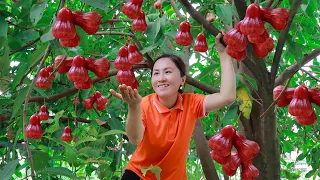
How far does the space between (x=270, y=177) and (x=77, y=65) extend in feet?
2.52

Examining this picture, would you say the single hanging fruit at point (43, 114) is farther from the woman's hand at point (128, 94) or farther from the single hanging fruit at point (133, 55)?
the woman's hand at point (128, 94)

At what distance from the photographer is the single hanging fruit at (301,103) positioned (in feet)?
3.87

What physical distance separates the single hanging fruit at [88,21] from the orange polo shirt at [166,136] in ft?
2.27

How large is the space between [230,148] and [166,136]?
2.21 ft

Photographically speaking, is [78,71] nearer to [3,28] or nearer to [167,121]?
[3,28]

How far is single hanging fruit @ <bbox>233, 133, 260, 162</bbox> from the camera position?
1301 mm

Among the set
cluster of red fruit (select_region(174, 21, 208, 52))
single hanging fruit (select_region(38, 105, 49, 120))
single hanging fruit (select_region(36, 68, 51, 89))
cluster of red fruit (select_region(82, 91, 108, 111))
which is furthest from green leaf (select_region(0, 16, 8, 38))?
cluster of red fruit (select_region(82, 91, 108, 111))

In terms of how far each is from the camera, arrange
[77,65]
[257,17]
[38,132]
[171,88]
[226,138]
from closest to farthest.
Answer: [257,17], [226,138], [77,65], [171,88], [38,132]

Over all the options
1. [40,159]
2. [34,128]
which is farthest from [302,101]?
[34,128]

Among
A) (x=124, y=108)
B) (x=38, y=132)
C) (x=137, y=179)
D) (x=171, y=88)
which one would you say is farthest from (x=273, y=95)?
(x=124, y=108)

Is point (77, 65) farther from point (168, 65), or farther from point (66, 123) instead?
point (66, 123)

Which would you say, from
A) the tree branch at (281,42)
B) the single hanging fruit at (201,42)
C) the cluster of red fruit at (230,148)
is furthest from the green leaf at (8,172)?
the single hanging fruit at (201,42)

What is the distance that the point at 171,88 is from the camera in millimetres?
1922

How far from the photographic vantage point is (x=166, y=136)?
1.94m
